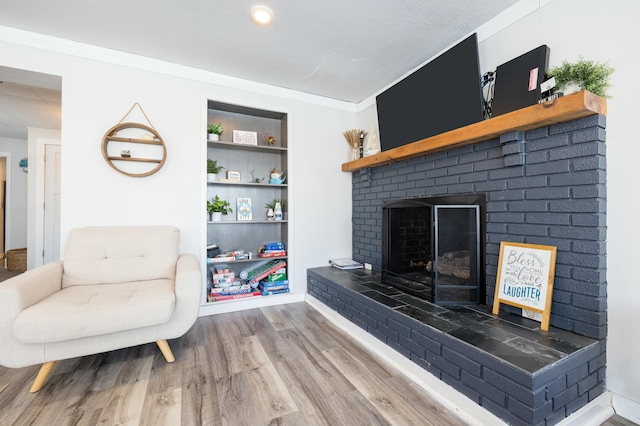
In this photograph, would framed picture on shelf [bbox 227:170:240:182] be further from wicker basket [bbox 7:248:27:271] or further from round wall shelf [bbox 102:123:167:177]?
wicker basket [bbox 7:248:27:271]

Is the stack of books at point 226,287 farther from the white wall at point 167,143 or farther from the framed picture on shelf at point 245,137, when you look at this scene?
the framed picture on shelf at point 245,137

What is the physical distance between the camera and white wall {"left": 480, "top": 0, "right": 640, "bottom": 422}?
1303 mm

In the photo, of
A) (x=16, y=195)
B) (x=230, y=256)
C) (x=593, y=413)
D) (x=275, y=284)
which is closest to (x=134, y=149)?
(x=230, y=256)

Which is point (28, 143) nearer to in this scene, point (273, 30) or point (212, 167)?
point (212, 167)

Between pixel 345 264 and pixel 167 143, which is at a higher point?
pixel 167 143

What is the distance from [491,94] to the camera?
6.18ft

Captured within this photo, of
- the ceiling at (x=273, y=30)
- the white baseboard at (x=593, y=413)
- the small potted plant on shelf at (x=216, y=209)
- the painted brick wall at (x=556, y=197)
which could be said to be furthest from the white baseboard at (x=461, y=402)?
the ceiling at (x=273, y=30)

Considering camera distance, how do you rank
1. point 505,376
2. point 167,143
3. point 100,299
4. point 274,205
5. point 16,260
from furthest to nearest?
point 16,260
point 274,205
point 167,143
point 100,299
point 505,376

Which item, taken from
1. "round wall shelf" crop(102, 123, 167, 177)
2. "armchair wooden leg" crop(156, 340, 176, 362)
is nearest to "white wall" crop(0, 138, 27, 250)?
"round wall shelf" crop(102, 123, 167, 177)

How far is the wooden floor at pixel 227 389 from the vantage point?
1.30 metres

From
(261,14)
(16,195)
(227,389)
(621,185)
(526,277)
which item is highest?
(261,14)

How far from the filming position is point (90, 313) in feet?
4.76

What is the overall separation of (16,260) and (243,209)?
4151 millimetres

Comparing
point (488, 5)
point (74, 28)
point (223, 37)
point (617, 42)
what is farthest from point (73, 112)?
point (617, 42)
